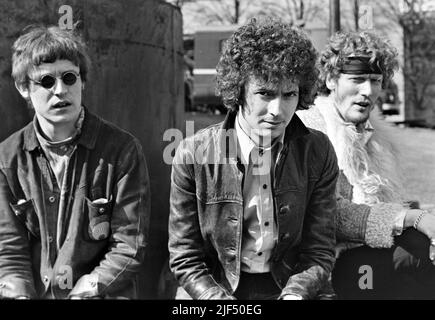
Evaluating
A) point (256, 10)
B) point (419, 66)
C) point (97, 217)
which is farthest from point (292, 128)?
point (419, 66)

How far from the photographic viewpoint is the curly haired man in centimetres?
249

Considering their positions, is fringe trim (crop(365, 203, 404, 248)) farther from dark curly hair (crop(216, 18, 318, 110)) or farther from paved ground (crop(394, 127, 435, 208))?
paved ground (crop(394, 127, 435, 208))

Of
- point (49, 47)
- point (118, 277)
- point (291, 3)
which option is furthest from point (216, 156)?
point (291, 3)

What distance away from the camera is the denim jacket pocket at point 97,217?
2.53 metres

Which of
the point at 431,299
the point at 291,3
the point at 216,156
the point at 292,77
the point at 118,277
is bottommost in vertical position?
the point at 431,299

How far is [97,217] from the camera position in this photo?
2.54 metres

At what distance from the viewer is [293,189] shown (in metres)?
2.55

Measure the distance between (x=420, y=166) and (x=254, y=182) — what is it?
5678 millimetres

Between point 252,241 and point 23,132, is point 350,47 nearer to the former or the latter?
point 252,241

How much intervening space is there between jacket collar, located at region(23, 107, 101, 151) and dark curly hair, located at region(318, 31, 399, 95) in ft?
3.87

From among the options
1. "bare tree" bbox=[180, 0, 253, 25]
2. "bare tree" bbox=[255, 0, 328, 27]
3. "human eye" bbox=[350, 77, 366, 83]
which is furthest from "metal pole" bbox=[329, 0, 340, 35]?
"bare tree" bbox=[180, 0, 253, 25]

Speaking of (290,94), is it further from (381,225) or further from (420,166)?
(420,166)
